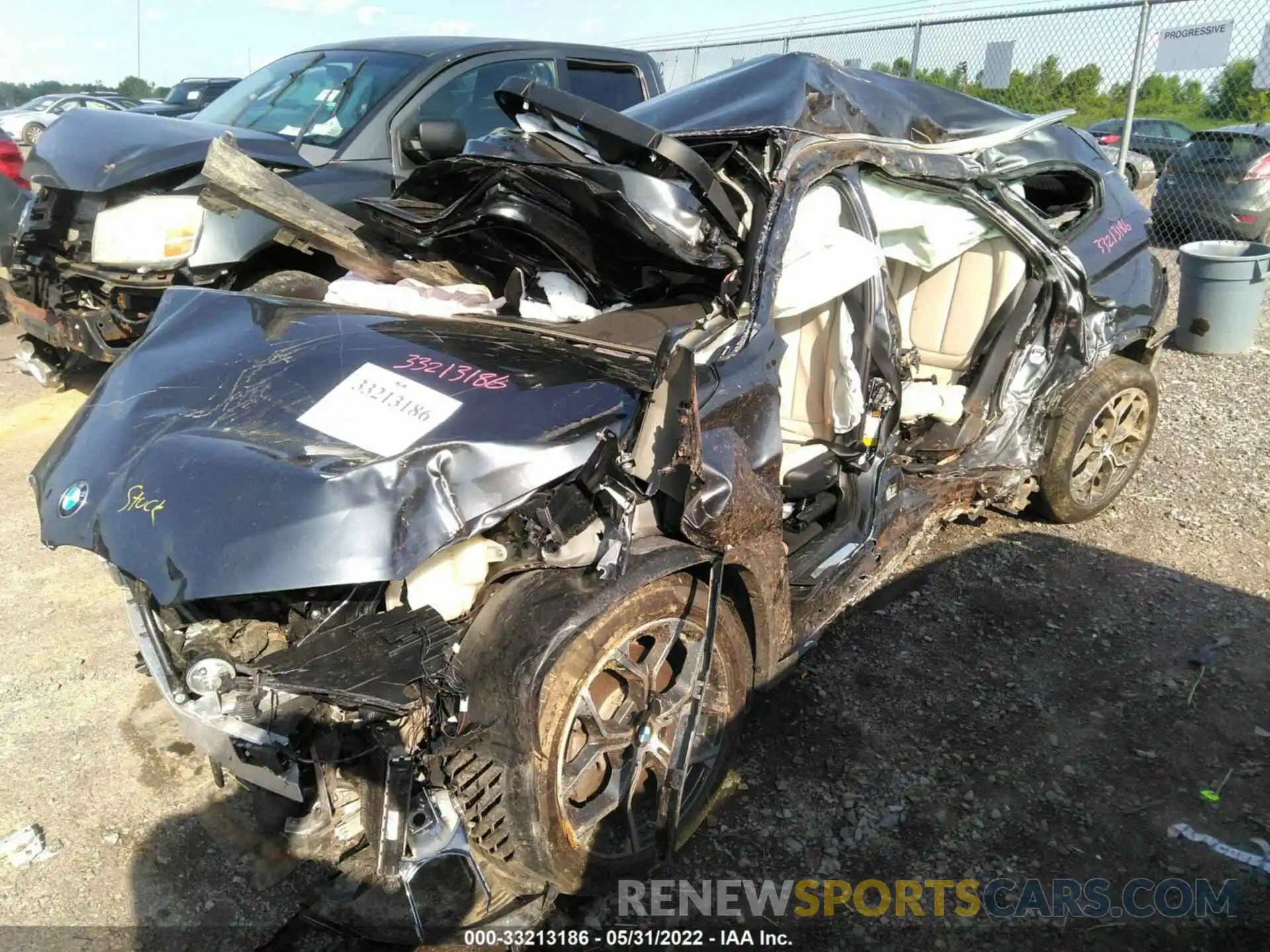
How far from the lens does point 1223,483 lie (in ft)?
16.4

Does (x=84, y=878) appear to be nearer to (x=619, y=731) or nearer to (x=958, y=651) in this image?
(x=619, y=731)

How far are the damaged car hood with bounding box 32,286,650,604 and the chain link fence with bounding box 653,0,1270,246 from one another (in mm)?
7099

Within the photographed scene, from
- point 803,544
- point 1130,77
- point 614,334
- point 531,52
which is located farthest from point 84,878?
point 1130,77

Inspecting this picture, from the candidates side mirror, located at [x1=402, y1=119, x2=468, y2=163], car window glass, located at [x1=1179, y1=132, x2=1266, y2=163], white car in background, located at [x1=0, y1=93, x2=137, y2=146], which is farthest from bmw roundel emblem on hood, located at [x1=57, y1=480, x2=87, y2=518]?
white car in background, located at [x1=0, y1=93, x2=137, y2=146]

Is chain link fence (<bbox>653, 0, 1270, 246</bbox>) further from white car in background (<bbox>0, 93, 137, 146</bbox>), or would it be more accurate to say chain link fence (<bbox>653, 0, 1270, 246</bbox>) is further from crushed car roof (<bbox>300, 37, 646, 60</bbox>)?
white car in background (<bbox>0, 93, 137, 146</bbox>)

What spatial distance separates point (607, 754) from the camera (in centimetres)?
241

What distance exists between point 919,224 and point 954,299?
81cm

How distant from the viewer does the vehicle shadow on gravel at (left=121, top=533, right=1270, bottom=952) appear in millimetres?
2404

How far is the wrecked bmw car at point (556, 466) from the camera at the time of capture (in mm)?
2002

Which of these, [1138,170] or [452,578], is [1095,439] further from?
[1138,170]

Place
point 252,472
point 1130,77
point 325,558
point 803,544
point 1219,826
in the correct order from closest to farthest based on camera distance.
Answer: point 325,558 < point 252,472 < point 1219,826 < point 803,544 < point 1130,77

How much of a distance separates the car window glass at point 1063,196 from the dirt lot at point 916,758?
1.54 meters

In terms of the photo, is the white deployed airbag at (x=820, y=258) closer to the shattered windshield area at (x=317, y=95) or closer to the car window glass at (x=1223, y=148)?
the shattered windshield area at (x=317, y=95)

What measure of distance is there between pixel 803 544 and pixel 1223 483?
Answer: 127 inches
